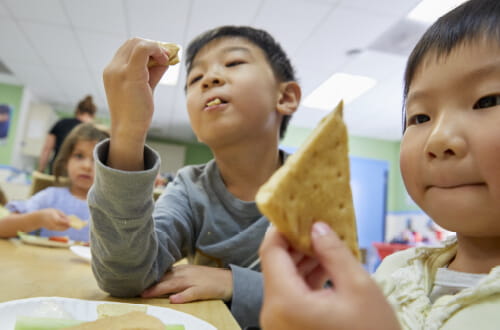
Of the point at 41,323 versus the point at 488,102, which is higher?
the point at 488,102

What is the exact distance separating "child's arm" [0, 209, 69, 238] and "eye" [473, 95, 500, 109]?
1.20 meters

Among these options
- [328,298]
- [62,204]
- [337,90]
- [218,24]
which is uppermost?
[218,24]

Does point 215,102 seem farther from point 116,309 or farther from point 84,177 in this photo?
point 84,177

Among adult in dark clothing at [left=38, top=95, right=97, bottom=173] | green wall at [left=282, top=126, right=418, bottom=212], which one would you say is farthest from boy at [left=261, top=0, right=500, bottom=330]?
green wall at [left=282, top=126, right=418, bottom=212]

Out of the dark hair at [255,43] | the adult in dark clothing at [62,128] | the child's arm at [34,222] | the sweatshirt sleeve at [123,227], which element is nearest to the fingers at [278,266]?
the sweatshirt sleeve at [123,227]

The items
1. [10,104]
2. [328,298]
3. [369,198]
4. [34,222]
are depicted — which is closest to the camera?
[328,298]

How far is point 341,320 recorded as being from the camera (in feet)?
0.73

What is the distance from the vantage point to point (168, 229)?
0.73 m

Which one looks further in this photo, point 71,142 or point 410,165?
point 71,142

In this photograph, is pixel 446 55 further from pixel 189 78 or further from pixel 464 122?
pixel 189 78

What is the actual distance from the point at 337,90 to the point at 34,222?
12.1ft

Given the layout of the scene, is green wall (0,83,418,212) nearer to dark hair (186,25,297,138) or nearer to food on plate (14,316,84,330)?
dark hair (186,25,297,138)

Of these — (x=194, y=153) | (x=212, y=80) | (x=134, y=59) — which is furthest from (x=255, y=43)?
(x=194, y=153)

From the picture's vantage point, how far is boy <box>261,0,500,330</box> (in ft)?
1.25
